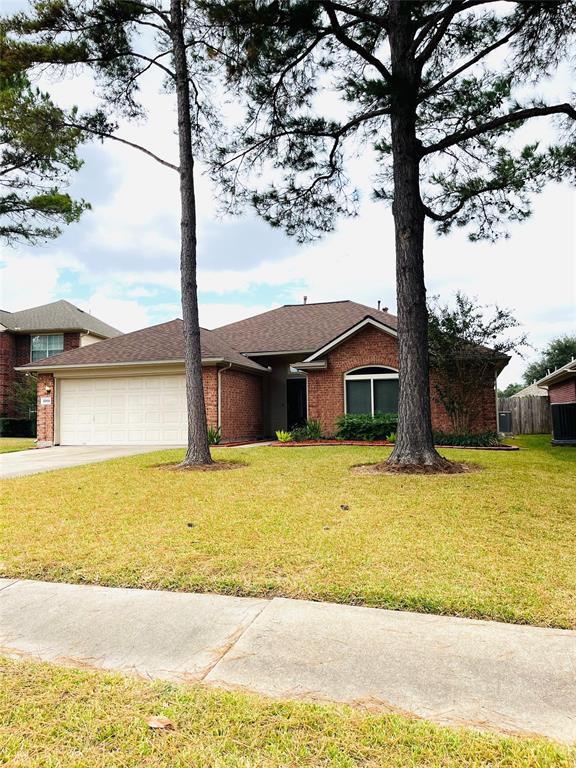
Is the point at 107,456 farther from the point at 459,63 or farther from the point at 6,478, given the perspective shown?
the point at 459,63

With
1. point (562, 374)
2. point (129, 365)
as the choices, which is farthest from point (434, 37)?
point (562, 374)

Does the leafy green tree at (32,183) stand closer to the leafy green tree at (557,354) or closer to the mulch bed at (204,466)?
the mulch bed at (204,466)

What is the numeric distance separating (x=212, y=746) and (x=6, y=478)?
8.83m

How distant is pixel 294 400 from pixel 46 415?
904 cm

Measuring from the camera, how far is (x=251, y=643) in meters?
2.62

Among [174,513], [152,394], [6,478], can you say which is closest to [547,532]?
[174,513]

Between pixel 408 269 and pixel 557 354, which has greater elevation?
pixel 557 354

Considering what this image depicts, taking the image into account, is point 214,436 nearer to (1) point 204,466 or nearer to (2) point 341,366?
(2) point 341,366

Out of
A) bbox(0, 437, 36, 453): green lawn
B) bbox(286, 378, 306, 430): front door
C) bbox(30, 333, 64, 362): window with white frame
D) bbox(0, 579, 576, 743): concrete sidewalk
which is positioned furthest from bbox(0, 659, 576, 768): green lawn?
bbox(30, 333, 64, 362): window with white frame

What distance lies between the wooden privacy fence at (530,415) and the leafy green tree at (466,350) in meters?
10.2

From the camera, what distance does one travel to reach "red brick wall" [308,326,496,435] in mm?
16062

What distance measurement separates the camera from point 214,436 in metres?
15.3

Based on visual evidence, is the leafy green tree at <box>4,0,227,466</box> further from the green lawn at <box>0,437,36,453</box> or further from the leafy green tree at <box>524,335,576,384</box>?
the leafy green tree at <box>524,335,576,384</box>

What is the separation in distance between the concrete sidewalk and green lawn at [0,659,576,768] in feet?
0.41
